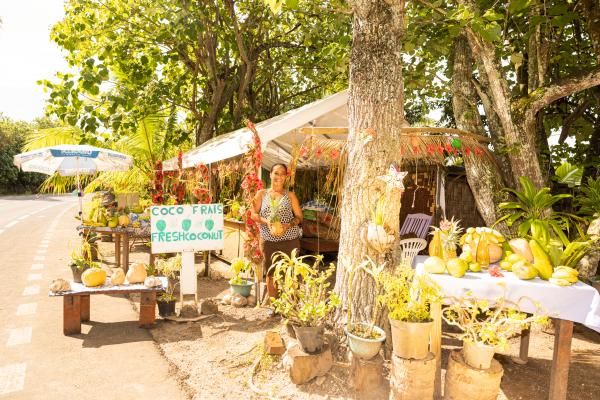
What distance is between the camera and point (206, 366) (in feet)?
12.0

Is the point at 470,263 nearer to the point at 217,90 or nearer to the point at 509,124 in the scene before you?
the point at 509,124

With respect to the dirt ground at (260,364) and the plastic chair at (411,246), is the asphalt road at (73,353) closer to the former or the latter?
the dirt ground at (260,364)

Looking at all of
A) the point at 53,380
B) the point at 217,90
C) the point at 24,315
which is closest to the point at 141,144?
the point at 217,90

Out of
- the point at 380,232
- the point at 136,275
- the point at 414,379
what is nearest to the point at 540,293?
the point at 414,379

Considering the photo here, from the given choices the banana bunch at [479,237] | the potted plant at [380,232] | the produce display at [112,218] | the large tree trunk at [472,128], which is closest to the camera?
the potted plant at [380,232]

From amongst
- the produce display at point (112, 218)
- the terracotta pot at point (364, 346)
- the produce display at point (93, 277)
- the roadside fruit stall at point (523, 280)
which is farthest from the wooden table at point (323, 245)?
the terracotta pot at point (364, 346)

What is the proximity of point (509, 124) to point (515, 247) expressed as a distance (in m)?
2.39

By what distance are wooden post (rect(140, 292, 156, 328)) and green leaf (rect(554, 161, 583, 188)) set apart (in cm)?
679

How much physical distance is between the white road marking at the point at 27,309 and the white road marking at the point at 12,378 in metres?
1.58

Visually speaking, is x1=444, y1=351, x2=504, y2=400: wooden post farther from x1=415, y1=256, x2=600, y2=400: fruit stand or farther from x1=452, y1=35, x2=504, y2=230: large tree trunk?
x1=452, y1=35, x2=504, y2=230: large tree trunk

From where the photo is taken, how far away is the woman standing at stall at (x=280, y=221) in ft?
15.8

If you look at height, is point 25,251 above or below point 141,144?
below

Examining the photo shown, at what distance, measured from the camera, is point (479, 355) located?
2.67m

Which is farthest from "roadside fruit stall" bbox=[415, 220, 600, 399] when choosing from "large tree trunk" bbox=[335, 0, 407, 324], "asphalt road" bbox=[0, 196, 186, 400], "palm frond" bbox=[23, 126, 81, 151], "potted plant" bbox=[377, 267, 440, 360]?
"palm frond" bbox=[23, 126, 81, 151]
